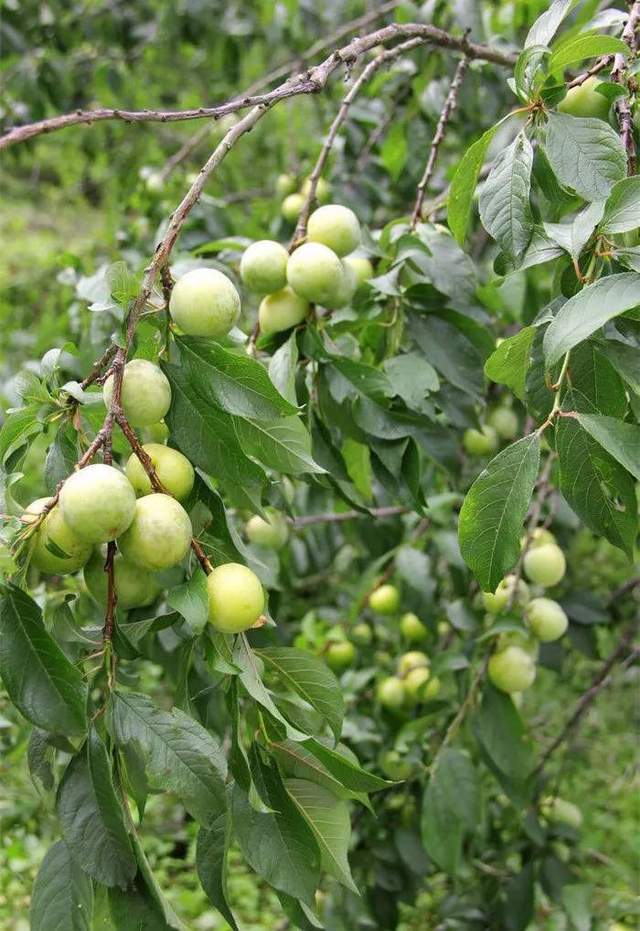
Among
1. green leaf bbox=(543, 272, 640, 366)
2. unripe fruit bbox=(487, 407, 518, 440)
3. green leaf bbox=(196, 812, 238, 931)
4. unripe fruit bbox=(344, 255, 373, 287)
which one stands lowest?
unripe fruit bbox=(487, 407, 518, 440)

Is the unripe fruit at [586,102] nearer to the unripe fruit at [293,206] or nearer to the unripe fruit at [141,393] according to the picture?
the unripe fruit at [141,393]

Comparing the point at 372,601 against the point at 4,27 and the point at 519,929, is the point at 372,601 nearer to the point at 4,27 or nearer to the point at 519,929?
the point at 519,929

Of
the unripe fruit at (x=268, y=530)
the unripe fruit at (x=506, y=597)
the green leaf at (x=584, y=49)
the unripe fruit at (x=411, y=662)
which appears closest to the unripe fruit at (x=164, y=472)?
the green leaf at (x=584, y=49)

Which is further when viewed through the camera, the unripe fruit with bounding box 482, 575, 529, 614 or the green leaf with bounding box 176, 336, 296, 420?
the unripe fruit with bounding box 482, 575, 529, 614

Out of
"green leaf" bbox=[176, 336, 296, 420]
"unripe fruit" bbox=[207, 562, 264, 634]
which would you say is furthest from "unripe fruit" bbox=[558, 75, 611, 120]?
"unripe fruit" bbox=[207, 562, 264, 634]

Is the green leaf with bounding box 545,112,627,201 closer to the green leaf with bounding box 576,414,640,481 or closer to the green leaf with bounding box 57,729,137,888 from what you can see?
the green leaf with bounding box 576,414,640,481

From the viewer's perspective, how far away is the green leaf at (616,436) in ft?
2.51

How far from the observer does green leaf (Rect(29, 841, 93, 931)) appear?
73 cm

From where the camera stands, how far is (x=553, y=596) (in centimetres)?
180

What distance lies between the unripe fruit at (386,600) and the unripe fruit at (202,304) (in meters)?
1.11

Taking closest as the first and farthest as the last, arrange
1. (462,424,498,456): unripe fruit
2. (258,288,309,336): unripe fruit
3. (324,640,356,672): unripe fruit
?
(258,288,309,336): unripe fruit → (462,424,498,456): unripe fruit → (324,640,356,672): unripe fruit

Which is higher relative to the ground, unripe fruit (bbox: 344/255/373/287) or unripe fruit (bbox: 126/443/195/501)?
unripe fruit (bbox: 126/443/195/501)

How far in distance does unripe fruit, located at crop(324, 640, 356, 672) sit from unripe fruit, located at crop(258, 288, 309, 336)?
0.91 meters

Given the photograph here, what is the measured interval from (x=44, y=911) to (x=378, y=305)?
32.2 inches
